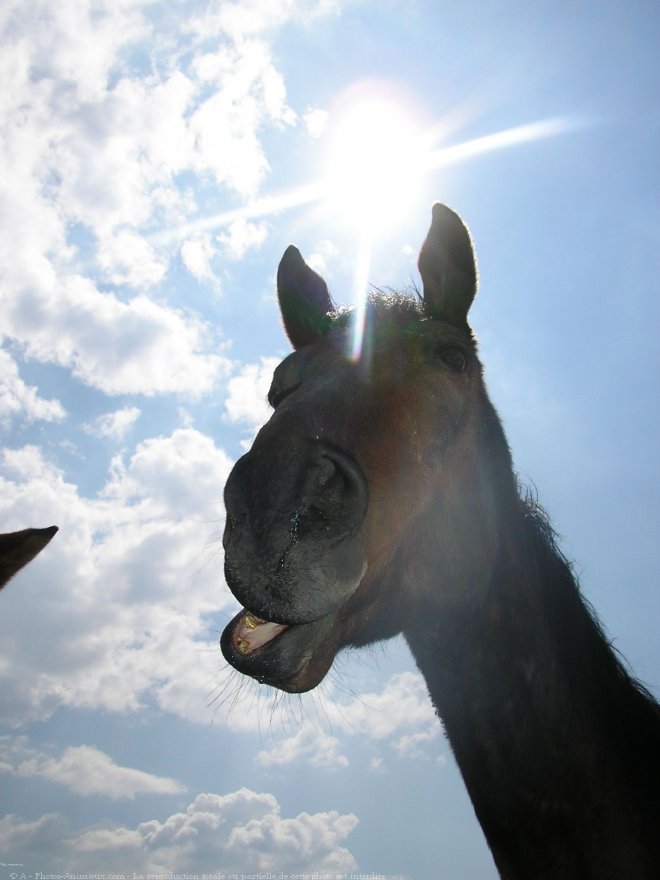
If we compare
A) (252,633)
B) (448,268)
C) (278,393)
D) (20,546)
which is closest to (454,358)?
(448,268)

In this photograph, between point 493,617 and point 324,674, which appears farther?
point 493,617

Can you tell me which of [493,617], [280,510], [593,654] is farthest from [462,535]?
[280,510]

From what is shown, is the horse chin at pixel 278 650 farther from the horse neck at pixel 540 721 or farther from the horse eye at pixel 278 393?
the horse eye at pixel 278 393

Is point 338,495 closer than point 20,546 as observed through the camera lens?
Yes

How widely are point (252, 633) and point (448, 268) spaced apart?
8.85 feet

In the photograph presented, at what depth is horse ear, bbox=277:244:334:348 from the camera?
4.47 m

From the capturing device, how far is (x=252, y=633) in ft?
8.29

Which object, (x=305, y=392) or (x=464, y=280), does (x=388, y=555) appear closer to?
(x=305, y=392)

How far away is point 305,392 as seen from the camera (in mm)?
3023

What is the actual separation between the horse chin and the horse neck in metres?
0.92

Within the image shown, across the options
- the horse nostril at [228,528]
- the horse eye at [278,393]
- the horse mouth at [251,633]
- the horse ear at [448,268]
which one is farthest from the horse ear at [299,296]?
the horse mouth at [251,633]

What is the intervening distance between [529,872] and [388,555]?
1.77 m

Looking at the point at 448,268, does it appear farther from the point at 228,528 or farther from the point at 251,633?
the point at 251,633

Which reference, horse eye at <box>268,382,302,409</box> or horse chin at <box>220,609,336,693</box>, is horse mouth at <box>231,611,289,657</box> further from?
horse eye at <box>268,382,302,409</box>
